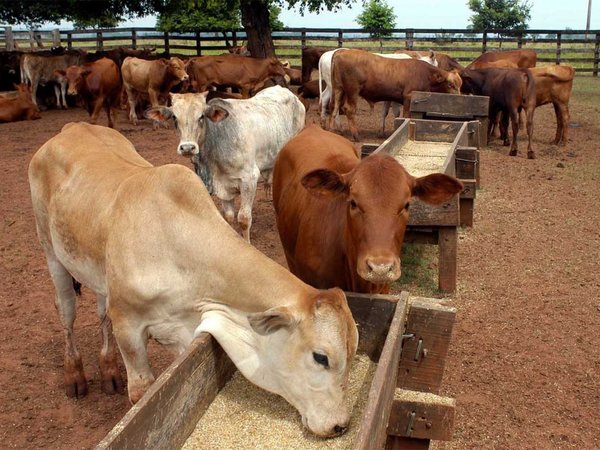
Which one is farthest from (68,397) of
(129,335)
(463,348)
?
(463,348)

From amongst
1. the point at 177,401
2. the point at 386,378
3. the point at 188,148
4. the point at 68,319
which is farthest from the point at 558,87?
the point at 177,401

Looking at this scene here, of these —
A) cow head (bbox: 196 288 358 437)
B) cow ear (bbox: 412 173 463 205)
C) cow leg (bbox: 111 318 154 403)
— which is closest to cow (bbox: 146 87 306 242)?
cow ear (bbox: 412 173 463 205)

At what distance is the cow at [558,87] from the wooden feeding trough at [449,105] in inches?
80.4

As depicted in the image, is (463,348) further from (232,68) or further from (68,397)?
(232,68)

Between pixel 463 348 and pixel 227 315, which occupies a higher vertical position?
pixel 227 315

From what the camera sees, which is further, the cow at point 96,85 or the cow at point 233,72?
the cow at point 233,72

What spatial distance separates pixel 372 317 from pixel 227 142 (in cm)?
430

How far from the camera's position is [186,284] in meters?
2.98

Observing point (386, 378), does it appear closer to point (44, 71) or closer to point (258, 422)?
point (258, 422)

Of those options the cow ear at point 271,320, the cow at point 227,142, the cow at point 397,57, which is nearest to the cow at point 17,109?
the cow at point 397,57

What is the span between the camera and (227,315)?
287cm

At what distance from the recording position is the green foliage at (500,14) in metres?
58.9

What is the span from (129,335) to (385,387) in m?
1.36

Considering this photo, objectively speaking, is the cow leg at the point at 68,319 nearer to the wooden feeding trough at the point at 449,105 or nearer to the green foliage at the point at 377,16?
the wooden feeding trough at the point at 449,105
